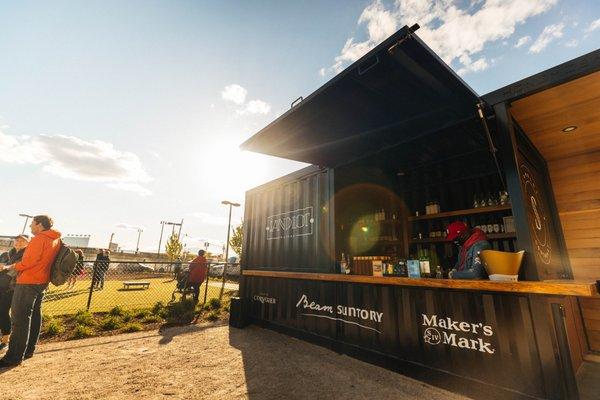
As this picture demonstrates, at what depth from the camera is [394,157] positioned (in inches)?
235

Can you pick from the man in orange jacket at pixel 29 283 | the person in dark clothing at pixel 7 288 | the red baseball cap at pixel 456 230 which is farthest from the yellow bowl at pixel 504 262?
the person in dark clothing at pixel 7 288

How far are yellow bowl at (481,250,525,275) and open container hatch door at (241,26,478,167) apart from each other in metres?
1.95

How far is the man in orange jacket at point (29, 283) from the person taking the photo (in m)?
3.54

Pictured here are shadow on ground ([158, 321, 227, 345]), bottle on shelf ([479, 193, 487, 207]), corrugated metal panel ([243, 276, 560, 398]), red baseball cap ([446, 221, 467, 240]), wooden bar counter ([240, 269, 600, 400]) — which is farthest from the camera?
bottle on shelf ([479, 193, 487, 207])

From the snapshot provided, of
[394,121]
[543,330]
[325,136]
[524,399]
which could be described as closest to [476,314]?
[543,330]

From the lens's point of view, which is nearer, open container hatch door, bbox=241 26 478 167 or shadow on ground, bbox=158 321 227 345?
open container hatch door, bbox=241 26 478 167

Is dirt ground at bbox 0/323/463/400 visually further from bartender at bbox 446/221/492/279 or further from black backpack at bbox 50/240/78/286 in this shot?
bartender at bbox 446/221/492/279

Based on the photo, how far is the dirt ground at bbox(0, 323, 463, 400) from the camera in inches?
117

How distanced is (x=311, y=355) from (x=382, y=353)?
1.13 metres

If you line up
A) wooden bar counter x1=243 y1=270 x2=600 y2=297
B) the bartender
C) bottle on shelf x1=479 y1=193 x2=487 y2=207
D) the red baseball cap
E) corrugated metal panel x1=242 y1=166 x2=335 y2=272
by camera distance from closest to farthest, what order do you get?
wooden bar counter x1=243 y1=270 x2=600 y2=297, the bartender, the red baseball cap, corrugated metal panel x1=242 y1=166 x2=335 y2=272, bottle on shelf x1=479 y1=193 x2=487 y2=207

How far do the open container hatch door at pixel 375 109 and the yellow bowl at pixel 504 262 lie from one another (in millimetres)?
1955

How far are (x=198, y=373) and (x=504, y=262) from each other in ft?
13.0

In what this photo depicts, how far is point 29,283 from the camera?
3574 millimetres

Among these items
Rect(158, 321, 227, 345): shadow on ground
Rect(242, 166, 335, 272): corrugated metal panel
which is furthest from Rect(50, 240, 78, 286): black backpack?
Rect(242, 166, 335, 272): corrugated metal panel
